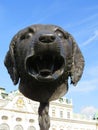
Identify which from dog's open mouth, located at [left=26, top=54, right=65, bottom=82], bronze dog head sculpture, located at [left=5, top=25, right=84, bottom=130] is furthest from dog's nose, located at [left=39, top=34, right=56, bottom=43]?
dog's open mouth, located at [left=26, top=54, right=65, bottom=82]

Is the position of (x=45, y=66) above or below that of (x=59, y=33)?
below

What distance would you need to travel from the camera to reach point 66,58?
2373 mm

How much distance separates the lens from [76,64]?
2.52 meters

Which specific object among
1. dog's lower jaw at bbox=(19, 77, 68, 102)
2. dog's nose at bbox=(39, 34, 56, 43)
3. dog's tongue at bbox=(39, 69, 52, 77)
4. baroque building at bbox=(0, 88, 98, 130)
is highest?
baroque building at bbox=(0, 88, 98, 130)

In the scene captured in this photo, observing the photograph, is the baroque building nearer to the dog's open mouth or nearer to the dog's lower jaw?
the dog's lower jaw

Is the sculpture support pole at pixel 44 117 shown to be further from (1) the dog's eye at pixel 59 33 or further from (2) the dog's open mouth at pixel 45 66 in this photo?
(1) the dog's eye at pixel 59 33

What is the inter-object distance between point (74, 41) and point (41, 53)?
0.42m

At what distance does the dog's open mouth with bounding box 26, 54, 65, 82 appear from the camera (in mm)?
2279

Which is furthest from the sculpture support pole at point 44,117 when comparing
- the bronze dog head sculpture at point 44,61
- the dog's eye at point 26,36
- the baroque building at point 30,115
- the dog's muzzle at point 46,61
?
the baroque building at point 30,115

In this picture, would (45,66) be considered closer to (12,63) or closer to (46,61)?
(46,61)

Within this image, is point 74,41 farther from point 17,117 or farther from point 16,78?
point 17,117

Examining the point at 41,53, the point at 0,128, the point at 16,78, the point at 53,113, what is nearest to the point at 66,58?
the point at 41,53

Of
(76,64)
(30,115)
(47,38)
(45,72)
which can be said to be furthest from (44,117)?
(30,115)

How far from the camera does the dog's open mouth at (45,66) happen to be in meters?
2.28
